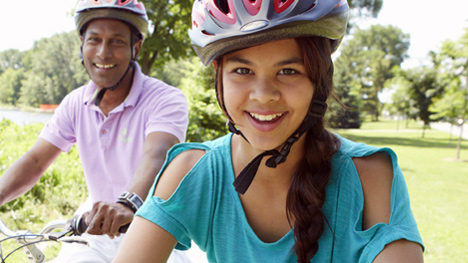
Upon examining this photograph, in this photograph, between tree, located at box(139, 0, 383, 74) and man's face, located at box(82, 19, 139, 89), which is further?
tree, located at box(139, 0, 383, 74)

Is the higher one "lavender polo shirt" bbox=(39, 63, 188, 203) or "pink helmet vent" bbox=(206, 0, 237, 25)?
"pink helmet vent" bbox=(206, 0, 237, 25)

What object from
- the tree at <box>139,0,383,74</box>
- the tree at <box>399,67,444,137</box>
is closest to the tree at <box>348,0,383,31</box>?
the tree at <box>399,67,444,137</box>

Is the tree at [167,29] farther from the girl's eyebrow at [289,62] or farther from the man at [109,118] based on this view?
the girl's eyebrow at [289,62]

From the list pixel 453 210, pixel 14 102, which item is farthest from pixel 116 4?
pixel 14 102

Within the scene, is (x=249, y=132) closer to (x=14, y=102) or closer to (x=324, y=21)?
(x=324, y=21)

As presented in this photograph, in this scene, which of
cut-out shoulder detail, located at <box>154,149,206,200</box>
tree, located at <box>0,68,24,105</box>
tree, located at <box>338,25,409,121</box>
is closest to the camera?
cut-out shoulder detail, located at <box>154,149,206,200</box>

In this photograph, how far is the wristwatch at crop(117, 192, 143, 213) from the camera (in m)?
2.17

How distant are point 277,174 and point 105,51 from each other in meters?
1.96

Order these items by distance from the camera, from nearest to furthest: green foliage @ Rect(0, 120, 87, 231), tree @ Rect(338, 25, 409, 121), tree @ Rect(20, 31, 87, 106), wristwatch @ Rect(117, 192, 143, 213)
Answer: wristwatch @ Rect(117, 192, 143, 213) < green foliage @ Rect(0, 120, 87, 231) < tree @ Rect(20, 31, 87, 106) < tree @ Rect(338, 25, 409, 121)

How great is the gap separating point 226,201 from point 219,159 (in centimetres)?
21

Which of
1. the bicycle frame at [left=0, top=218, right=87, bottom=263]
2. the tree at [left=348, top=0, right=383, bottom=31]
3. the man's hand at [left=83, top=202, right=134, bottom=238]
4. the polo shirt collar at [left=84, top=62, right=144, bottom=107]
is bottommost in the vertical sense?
the bicycle frame at [left=0, top=218, right=87, bottom=263]

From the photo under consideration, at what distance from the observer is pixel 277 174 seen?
1.84m

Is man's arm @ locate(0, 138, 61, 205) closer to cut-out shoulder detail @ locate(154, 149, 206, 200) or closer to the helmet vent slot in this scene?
cut-out shoulder detail @ locate(154, 149, 206, 200)

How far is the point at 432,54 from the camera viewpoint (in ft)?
109
